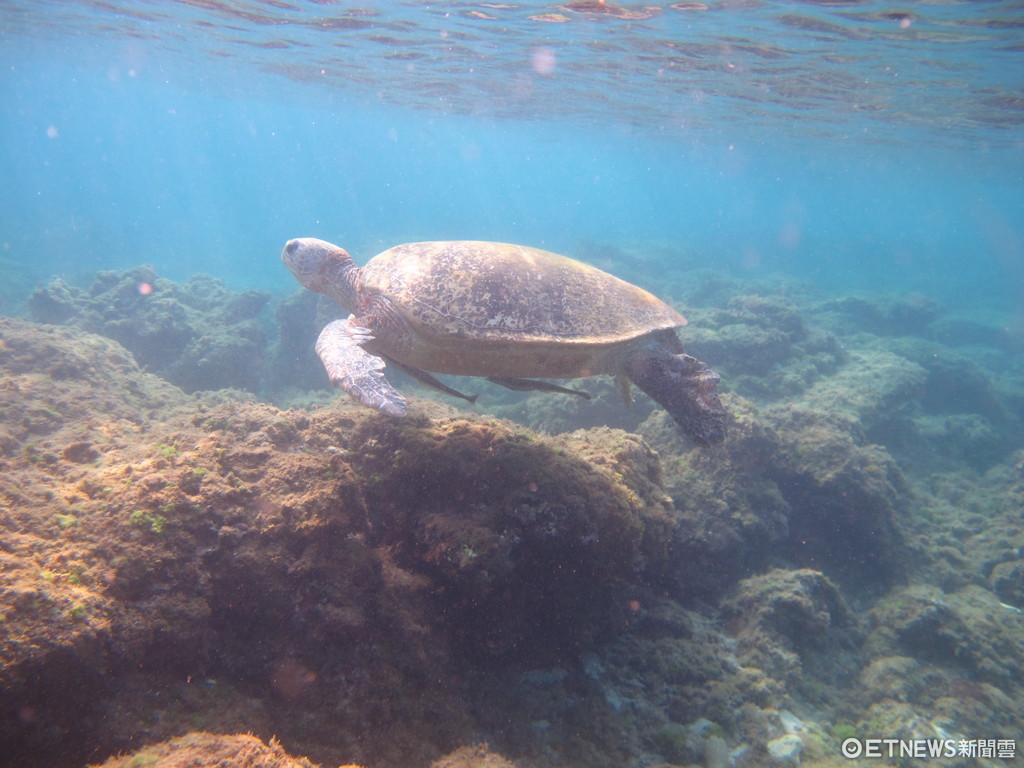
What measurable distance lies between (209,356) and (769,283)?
3274 cm

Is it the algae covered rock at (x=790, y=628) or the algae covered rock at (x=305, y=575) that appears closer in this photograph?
the algae covered rock at (x=305, y=575)

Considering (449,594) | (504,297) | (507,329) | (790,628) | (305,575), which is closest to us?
(305,575)

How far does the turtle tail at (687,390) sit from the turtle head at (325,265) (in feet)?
13.4

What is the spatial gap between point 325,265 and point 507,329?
3.41m

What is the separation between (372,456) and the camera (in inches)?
165

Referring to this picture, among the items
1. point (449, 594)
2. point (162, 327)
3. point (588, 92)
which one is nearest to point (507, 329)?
point (449, 594)

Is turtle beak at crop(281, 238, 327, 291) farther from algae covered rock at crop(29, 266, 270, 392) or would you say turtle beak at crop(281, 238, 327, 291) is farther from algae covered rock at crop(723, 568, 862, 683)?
algae covered rock at crop(29, 266, 270, 392)

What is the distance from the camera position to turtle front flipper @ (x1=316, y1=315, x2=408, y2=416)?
12.9 ft

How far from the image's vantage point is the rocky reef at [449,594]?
265 centimetres

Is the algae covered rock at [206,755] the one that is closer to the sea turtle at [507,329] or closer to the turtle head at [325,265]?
the sea turtle at [507,329]

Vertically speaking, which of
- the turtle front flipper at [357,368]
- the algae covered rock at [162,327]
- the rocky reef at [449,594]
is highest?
the turtle front flipper at [357,368]

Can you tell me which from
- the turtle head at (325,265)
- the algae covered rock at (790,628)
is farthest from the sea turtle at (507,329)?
the algae covered rock at (790,628)

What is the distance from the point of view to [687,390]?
5.34 metres

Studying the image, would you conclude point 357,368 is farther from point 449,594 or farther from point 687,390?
point 687,390
